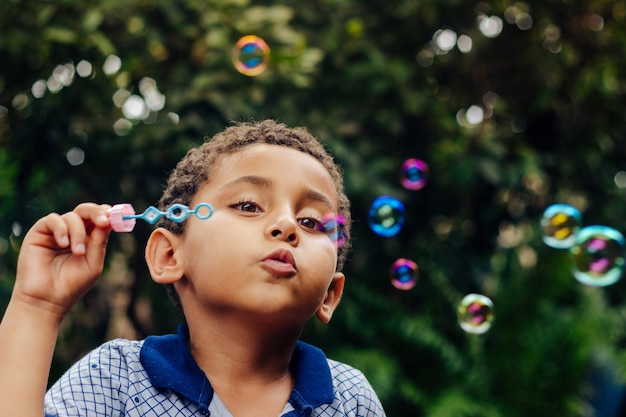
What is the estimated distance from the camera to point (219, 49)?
3148 millimetres

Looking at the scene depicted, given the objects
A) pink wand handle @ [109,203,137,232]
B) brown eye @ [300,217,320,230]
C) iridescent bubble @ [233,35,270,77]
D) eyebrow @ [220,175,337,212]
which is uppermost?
iridescent bubble @ [233,35,270,77]

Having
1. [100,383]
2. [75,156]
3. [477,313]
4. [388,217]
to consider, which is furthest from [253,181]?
[75,156]

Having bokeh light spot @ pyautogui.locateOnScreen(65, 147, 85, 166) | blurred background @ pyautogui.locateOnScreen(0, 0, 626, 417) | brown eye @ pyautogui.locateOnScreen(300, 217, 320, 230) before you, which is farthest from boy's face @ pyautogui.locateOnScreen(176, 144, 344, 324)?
bokeh light spot @ pyautogui.locateOnScreen(65, 147, 85, 166)

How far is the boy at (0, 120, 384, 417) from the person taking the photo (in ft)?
4.35

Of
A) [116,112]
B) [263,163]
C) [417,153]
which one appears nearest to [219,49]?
[116,112]

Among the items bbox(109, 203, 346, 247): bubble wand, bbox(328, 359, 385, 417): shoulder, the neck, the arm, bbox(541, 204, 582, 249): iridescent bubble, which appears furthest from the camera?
bbox(541, 204, 582, 249): iridescent bubble

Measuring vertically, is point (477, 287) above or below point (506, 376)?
above

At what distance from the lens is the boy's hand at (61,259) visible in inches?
52.1

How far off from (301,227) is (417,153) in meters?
2.53

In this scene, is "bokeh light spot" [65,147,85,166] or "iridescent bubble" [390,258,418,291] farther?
"bokeh light spot" [65,147,85,166]

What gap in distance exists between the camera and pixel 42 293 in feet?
4.33

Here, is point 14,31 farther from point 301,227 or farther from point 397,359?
point 397,359

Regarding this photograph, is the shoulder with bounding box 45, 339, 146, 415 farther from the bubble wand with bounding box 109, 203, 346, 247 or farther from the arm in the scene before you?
the bubble wand with bounding box 109, 203, 346, 247

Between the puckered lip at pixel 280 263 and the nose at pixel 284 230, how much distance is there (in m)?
0.03
